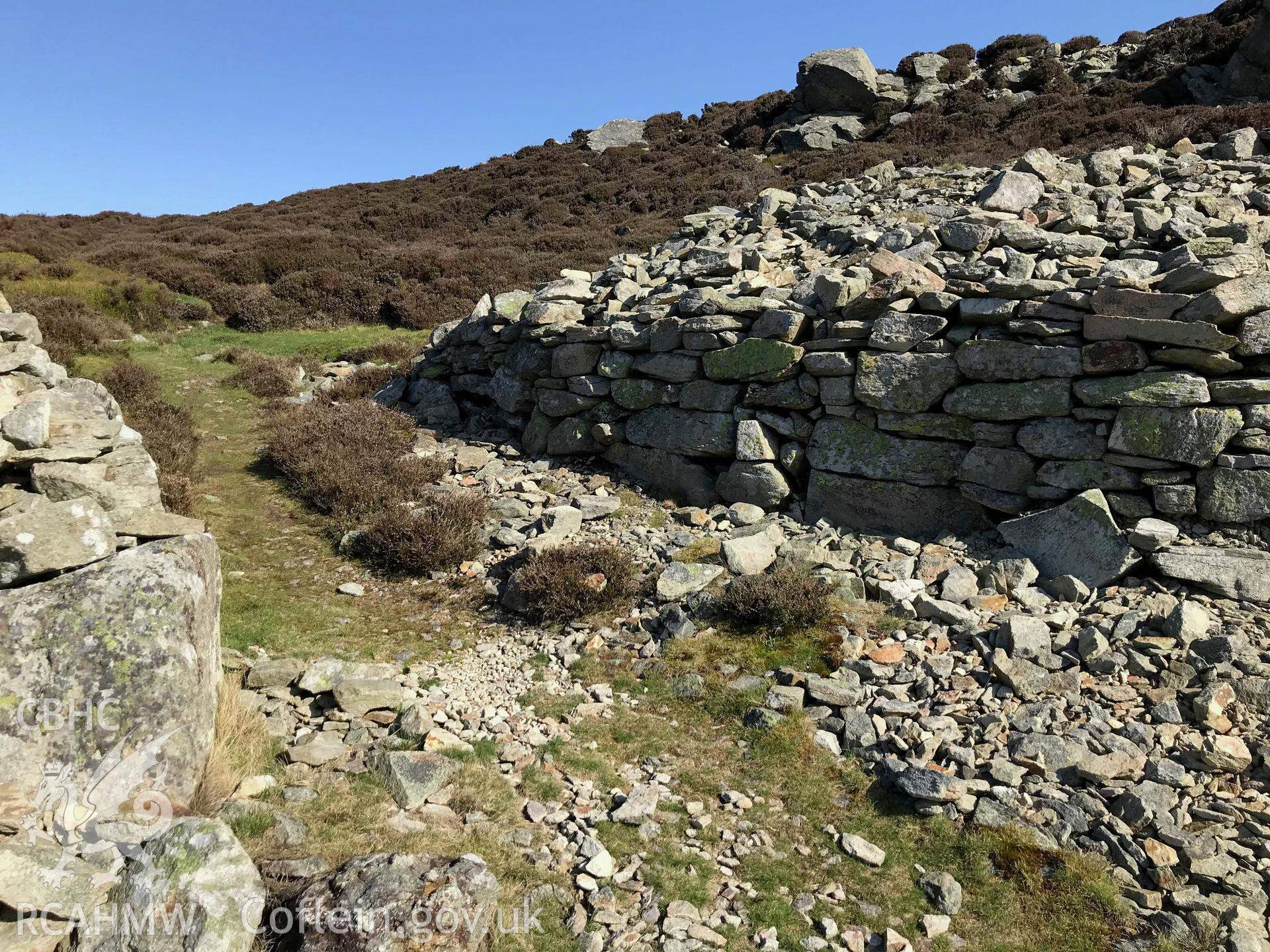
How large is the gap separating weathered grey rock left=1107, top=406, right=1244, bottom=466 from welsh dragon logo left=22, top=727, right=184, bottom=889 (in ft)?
27.8

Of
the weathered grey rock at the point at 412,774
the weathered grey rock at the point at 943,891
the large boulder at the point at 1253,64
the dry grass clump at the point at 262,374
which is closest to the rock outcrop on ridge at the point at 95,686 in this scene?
the weathered grey rock at the point at 412,774

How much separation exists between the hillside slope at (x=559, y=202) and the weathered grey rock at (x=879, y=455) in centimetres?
1214

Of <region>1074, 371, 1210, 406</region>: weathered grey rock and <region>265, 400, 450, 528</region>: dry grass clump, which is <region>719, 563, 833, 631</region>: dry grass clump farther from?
<region>265, 400, 450, 528</region>: dry grass clump

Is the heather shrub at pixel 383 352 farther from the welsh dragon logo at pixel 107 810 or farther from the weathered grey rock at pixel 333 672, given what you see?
the welsh dragon logo at pixel 107 810

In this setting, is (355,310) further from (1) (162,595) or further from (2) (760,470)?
(1) (162,595)

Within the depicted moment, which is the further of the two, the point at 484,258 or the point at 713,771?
the point at 484,258

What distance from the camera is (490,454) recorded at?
40.3 feet

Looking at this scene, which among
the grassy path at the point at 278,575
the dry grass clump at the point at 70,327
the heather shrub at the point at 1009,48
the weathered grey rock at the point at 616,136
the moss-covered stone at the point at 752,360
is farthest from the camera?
the weathered grey rock at the point at 616,136

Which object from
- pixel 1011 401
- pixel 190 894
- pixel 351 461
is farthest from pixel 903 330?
pixel 190 894

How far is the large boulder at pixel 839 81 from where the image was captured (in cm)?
3038

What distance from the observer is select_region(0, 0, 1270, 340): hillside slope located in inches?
840

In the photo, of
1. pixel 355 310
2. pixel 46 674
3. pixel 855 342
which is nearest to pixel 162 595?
pixel 46 674

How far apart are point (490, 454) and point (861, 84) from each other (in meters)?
26.2

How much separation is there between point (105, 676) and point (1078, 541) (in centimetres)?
808
